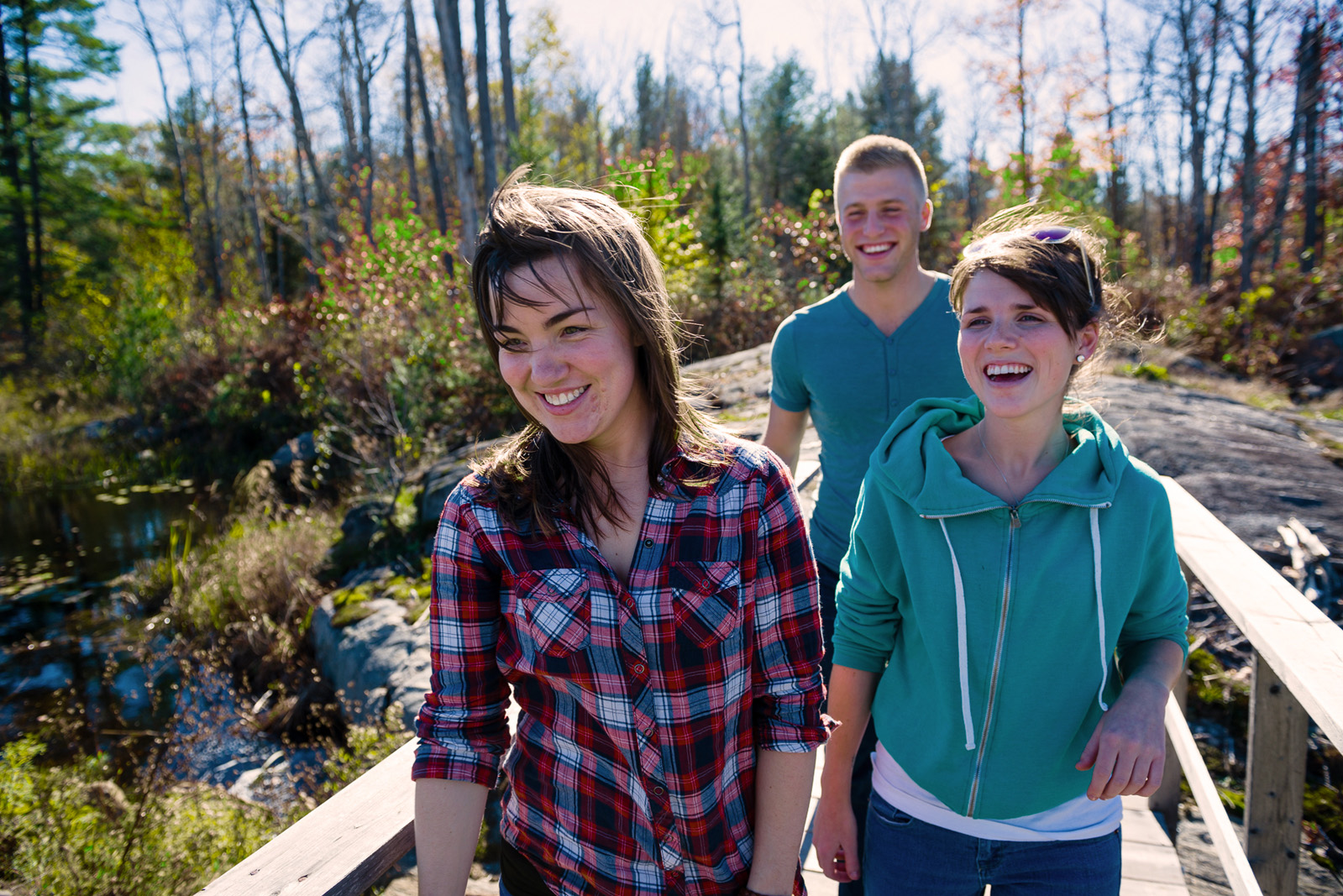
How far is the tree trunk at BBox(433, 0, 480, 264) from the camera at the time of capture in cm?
961

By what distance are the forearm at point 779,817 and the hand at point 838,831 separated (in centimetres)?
30

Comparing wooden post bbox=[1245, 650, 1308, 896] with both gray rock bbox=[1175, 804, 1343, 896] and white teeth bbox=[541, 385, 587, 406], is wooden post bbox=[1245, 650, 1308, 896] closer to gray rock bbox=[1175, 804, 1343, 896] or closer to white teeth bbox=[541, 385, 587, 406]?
gray rock bbox=[1175, 804, 1343, 896]

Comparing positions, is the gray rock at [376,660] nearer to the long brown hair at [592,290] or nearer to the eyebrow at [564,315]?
the long brown hair at [592,290]

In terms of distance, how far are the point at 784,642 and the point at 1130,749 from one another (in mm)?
566

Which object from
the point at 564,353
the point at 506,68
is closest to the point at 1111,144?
the point at 506,68

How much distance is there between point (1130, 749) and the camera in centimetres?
122

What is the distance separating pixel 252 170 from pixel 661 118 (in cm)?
1651

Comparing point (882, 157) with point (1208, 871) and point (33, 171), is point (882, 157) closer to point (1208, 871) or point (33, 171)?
point (1208, 871)

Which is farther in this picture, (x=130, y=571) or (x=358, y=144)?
(x=358, y=144)

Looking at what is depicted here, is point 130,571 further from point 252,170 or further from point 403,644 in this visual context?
point 252,170

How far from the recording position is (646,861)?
3.84 feet

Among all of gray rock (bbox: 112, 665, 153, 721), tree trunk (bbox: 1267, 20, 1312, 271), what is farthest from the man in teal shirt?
tree trunk (bbox: 1267, 20, 1312, 271)

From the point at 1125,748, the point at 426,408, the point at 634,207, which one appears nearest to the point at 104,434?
the point at 426,408

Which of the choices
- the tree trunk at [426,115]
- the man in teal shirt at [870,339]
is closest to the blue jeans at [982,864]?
the man in teal shirt at [870,339]
